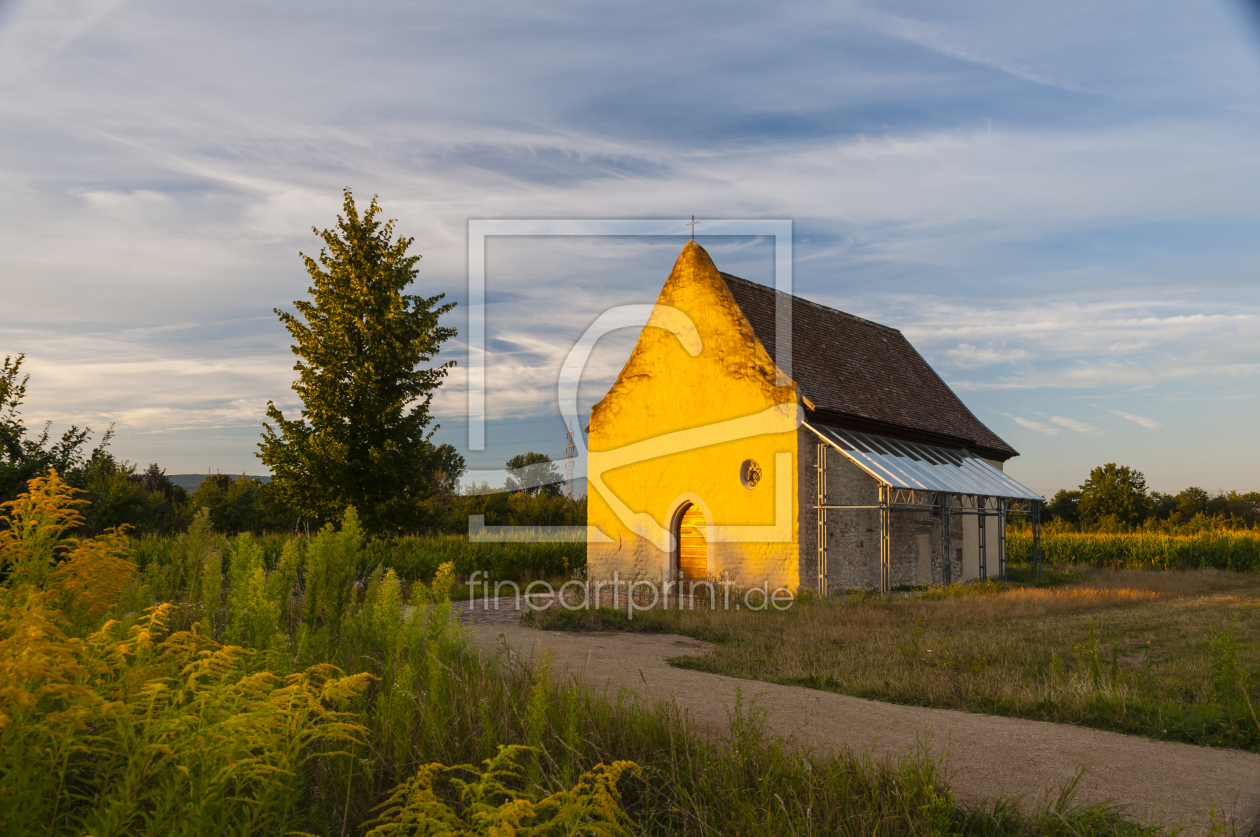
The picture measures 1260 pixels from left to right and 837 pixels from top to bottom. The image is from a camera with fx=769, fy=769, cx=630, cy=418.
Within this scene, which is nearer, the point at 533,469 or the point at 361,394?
the point at 361,394

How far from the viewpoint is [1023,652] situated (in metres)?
10.4

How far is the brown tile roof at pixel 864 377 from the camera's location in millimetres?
20781

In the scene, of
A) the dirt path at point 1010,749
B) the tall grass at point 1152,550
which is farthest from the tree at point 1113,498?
the dirt path at point 1010,749

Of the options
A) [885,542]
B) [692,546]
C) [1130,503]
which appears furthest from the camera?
[1130,503]

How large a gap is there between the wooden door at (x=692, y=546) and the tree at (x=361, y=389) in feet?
25.1

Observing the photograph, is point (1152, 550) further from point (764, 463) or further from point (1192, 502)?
point (1192, 502)

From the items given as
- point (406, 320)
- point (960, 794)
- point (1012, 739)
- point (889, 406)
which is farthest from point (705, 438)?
point (960, 794)

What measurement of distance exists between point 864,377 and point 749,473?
20.8 ft

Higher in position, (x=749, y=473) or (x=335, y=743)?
(x=749, y=473)

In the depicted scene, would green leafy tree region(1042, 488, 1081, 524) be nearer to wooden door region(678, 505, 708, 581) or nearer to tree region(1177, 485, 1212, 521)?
tree region(1177, 485, 1212, 521)

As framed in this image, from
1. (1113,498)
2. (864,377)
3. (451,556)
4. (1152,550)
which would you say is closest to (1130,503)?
(1113,498)

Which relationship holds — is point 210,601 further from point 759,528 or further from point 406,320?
point 406,320

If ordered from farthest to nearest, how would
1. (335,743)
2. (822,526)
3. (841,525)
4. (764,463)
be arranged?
(841,525), (764,463), (822,526), (335,743)

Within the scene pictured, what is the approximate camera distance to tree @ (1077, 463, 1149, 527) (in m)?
56.0
